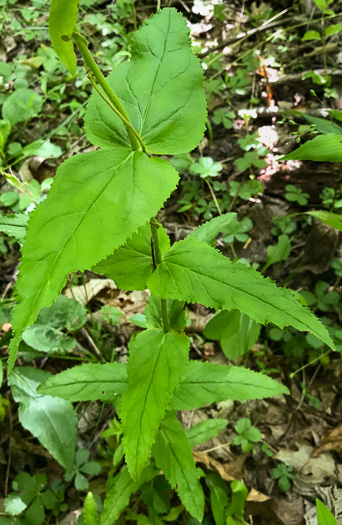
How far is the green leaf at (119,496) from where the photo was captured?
1.51m

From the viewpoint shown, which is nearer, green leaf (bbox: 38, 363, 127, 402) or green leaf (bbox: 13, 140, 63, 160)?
green leaf (bbox: 38, 363, 127, 402)

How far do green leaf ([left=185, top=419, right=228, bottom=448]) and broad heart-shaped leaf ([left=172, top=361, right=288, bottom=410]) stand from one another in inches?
12.1

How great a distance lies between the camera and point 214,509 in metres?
1.71

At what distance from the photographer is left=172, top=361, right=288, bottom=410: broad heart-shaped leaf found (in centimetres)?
144

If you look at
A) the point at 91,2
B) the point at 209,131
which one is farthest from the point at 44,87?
the point at 209,131

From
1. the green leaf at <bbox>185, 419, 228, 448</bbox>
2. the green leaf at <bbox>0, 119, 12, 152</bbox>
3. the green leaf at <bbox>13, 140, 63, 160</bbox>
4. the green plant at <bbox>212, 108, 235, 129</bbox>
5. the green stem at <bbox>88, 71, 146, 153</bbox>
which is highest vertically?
the green stem at <bbox>88, 71, 146, 153</bbox>

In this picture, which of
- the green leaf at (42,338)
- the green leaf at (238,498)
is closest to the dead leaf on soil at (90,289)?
the green leaf at (42,338)

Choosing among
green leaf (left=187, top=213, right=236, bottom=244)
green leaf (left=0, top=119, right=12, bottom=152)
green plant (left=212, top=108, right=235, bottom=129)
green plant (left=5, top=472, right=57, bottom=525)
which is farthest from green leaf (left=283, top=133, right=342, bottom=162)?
green leaf (left=0, top=119, right=12, bottom=152)

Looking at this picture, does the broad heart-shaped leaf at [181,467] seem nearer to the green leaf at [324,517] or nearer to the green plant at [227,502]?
the green plant at [227,502]

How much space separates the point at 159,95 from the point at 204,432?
1367mm

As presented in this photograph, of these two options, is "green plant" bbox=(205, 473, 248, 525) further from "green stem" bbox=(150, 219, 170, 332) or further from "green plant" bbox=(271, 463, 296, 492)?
"green stem" bbox=(150, 219, 170, 332)

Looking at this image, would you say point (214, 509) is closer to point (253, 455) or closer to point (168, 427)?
point (253, 455)

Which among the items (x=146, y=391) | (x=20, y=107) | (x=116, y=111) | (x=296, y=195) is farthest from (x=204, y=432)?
(x=20, y=107)

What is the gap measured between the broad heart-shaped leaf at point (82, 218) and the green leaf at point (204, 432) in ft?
3.95
